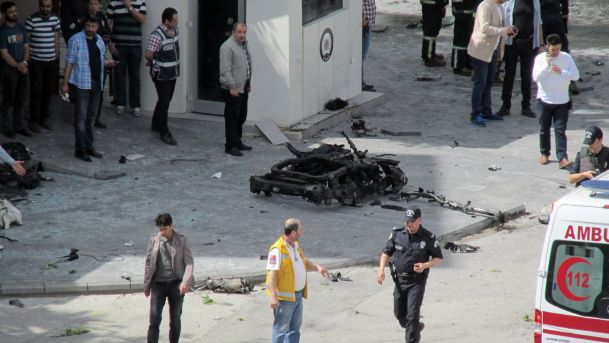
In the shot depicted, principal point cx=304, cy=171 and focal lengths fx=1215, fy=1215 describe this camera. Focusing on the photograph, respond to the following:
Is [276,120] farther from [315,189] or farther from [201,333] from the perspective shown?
[201,333]

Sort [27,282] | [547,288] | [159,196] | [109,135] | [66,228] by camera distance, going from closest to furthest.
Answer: [547,288], [27,282], [66,228], [159,196], [109,135]

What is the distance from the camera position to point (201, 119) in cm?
1928

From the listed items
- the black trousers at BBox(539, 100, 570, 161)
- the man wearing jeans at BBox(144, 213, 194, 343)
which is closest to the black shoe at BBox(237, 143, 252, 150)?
the black trousers at BBox(539, 100, 570, 161)

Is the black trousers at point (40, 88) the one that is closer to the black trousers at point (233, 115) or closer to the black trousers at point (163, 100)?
the black trousers at point (163, 100)

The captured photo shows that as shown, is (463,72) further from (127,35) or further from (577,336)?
(577,336)

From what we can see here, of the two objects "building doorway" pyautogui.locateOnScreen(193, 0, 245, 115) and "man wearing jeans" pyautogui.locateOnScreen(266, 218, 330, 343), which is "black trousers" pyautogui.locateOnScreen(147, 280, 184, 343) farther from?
"building doorway" pyautogui.locateOnScreen(193, 0, 245, 115)

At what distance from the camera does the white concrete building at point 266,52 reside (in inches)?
734

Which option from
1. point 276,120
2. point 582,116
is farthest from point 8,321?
point 582,116

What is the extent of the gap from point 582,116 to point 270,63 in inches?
215

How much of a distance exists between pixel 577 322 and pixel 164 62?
10.1 meters

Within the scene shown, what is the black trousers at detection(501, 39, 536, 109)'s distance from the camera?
20.1 m

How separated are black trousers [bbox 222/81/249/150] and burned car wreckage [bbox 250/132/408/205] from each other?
5.97 ft

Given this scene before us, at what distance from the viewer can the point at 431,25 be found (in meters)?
23.2

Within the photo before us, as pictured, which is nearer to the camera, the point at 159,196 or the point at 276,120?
the point at 159,196
